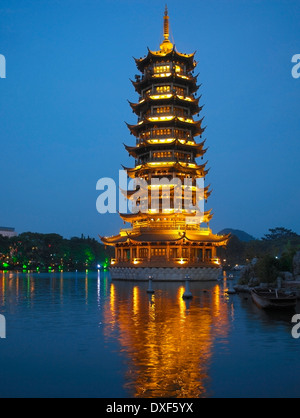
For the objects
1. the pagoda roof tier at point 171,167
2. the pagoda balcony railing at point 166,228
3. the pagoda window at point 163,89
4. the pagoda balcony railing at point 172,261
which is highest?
the pagoda window at point 163,89

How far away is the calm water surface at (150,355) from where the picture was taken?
9344 millimetres

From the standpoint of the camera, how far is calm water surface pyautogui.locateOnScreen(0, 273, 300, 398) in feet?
30.7

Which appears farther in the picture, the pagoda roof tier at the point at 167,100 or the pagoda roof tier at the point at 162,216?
the pagoda roof tier at the point at 167,100

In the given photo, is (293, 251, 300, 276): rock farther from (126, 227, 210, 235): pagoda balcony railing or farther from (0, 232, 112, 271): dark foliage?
(0, 232, 112, 271): dark foliage

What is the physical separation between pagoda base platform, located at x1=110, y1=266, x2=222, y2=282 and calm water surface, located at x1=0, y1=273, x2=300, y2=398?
27.9m

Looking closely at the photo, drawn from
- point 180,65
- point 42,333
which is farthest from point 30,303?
point 180,65

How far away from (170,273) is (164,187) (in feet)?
38.9

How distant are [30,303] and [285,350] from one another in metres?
18.2

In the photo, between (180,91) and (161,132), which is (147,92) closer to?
(180,91)

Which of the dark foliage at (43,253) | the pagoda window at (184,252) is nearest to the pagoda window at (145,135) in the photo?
the pagoda window at (184,252)

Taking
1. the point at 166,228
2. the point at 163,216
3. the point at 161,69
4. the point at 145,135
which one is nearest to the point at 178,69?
the point at 161,69

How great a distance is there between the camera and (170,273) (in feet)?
163

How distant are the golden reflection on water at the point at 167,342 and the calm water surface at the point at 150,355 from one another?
2 centimetres

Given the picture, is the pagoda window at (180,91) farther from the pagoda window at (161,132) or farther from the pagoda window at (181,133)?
the pagoda window at (161,132)
